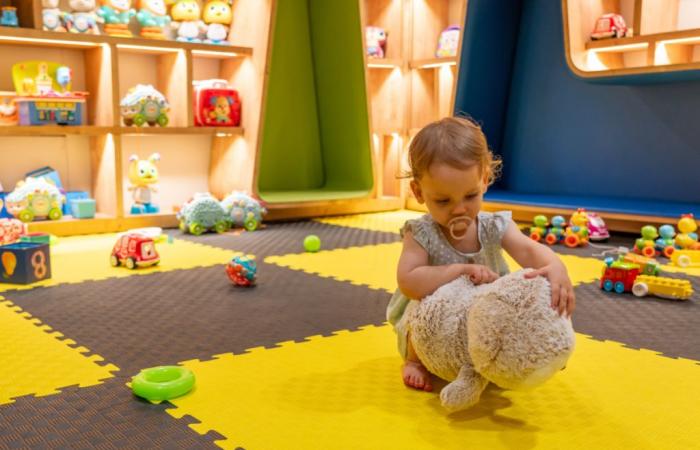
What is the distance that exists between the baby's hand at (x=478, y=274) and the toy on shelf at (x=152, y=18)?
3.06 m

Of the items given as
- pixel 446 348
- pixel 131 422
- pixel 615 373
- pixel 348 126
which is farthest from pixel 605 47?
pixel 131 422

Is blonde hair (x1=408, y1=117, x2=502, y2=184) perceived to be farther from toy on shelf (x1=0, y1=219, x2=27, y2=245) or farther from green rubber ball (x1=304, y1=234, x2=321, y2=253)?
toy on shelf (x1=0, y1=219, x2=27, y2=245)

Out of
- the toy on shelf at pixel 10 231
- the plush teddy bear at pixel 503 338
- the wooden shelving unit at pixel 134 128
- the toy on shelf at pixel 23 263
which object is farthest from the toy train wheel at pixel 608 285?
the toy on shelf at pixel 10 231

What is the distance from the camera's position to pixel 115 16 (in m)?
3.91

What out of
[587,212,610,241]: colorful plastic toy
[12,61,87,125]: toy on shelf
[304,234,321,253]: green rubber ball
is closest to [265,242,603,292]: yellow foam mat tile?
[304,234,321,253]: green rubber ball

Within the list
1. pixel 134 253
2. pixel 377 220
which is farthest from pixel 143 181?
pixel 377 220

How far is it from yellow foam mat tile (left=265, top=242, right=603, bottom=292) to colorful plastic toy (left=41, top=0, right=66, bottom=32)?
5.55ft

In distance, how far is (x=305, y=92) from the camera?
4754 millimetres

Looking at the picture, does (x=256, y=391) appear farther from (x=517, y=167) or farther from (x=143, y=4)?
(x=517, y=167)

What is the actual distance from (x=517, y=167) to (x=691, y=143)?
111 centimetres

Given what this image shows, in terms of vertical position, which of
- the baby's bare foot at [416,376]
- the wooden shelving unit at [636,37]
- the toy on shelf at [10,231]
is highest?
the wooden shelving unit at [636,37]

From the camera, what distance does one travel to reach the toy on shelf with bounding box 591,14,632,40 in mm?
3965

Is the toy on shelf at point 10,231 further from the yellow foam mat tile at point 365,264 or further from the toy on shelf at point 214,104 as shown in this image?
the toy on shelf at point 214,104

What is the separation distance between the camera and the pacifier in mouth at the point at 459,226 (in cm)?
147
